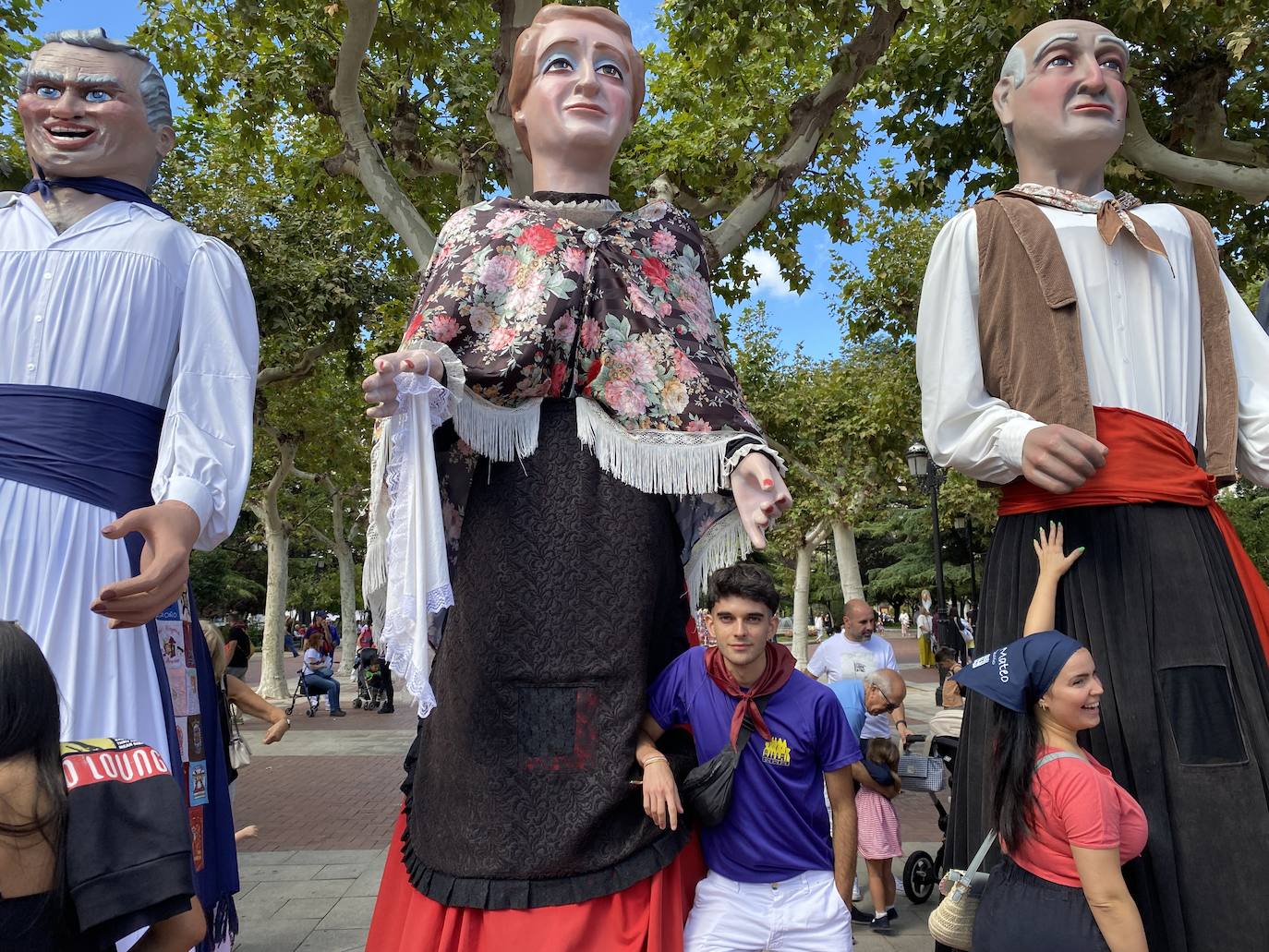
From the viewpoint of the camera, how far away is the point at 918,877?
6.33 metres

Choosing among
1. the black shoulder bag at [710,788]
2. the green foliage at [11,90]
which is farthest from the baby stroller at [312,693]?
the black shoulder bag at [710,788]

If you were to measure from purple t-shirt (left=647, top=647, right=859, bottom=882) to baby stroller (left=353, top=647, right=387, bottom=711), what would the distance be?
53.2 ft

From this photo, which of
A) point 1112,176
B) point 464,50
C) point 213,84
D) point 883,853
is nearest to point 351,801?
point 883,853

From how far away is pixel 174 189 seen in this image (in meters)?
12.5

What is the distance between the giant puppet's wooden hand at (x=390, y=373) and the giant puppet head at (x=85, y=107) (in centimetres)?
80

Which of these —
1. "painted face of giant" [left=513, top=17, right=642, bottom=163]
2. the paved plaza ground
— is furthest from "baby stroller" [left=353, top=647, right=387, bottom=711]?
"painted face of giant" [left=513, top=17, right=642, bottom=163]

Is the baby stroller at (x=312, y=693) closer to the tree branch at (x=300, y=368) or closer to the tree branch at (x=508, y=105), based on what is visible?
the tree branch at (x=300, y=368)

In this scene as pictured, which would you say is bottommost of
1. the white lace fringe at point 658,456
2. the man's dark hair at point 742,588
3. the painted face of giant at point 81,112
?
the man's dark hair at point 742,588

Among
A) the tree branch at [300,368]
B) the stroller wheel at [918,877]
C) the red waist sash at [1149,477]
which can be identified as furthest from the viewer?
the tree branch at [300,368]

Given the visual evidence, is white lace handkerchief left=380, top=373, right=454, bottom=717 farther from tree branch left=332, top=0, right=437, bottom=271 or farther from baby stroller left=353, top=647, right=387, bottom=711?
baby stroller left=353, top=647, right=387, bottom=711

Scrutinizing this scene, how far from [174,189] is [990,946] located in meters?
12.6

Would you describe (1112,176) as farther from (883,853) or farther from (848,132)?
(883,853)

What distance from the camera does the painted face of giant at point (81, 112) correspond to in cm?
245

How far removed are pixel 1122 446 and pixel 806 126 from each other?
5882 mm
